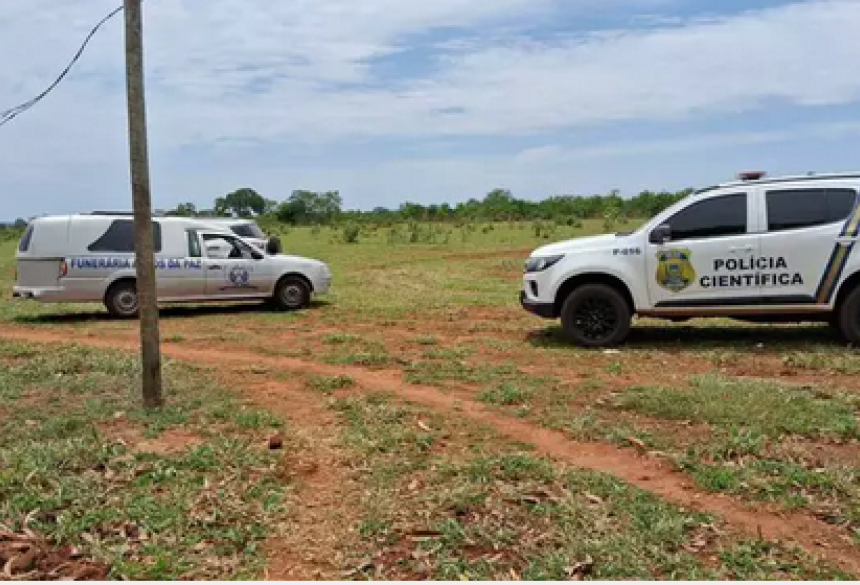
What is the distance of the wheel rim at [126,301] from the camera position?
1249cm

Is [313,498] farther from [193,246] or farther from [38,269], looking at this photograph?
[38,269]

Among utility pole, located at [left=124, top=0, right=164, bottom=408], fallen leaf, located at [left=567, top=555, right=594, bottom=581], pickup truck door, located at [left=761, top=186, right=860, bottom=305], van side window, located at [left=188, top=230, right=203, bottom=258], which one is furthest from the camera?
van side window, located at [left=188, top=230, right=203, bottom=258]

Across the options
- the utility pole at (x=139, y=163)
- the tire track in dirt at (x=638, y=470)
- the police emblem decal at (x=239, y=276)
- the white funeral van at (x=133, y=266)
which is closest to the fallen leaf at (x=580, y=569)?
the tire track in dirt at (x=638, y=470)

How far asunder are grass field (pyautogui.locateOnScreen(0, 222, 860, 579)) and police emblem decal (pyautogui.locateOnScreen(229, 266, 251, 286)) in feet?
11.7

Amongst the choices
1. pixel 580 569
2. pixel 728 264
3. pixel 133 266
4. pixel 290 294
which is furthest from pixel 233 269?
pixel 580 569

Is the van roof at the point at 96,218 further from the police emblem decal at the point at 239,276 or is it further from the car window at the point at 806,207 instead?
the car window at the point at 806,207

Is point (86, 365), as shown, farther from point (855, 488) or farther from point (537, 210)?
point (537, 210)

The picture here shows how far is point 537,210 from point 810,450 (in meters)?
56.8

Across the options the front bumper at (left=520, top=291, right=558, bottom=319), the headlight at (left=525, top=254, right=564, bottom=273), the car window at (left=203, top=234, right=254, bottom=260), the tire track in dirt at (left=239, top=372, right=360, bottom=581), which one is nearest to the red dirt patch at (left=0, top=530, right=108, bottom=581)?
the tire track in dirt at (left=239, top=372, right=360, bottom=581)

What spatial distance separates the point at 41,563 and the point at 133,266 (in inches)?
368

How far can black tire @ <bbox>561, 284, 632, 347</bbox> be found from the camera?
350 inches

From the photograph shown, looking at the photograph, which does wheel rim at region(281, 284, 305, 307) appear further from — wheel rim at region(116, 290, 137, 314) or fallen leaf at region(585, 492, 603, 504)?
fallen leaf at region(585, 492, 603, 504)

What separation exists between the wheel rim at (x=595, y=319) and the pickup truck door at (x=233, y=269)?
6207mm

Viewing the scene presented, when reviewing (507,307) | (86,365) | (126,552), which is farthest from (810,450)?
(507,307)
